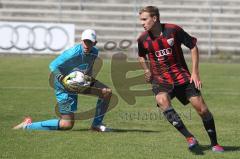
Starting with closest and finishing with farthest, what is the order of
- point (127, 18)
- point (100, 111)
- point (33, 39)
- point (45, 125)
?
point (45, 125) < point (100, 111) < point (33, 39) < point (127, 18)

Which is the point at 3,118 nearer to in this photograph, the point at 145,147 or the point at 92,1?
the point at 145,147

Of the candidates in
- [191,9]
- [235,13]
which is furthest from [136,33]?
[235,13]

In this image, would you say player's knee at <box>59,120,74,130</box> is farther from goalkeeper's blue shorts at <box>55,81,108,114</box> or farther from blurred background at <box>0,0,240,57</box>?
blurred background at <box>0,0,240,57</box>

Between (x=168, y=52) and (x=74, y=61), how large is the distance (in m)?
2.27

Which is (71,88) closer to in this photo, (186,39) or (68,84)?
(68,84)

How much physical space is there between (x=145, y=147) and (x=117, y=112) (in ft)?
13.2

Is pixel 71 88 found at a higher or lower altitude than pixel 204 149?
higher

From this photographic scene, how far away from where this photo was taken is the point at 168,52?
8180 mm

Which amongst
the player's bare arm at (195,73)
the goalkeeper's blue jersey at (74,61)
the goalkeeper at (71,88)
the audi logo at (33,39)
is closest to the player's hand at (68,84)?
the goalkeeper at (71,88)

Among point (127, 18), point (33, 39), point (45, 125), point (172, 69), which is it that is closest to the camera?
point (172, 69)

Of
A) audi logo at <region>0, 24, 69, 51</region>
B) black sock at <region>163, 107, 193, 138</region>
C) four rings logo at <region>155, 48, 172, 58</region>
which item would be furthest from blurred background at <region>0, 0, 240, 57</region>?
black sock at <region>163, 107, 193, 138</region>

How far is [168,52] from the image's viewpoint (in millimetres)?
8180

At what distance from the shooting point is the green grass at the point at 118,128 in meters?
7.93

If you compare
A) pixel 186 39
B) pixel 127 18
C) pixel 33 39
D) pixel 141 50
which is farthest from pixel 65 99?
pixel 127 18
